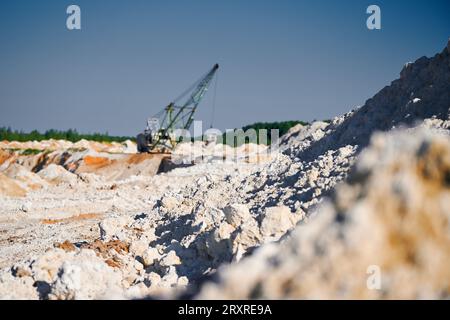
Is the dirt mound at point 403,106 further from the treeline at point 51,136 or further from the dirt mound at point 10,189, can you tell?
the treeline at point 51,136

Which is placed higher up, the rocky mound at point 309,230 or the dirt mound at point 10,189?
the rocky mound at point 309,230

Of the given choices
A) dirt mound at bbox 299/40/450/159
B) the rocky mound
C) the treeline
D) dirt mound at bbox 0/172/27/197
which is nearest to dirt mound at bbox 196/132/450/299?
the rocky mound

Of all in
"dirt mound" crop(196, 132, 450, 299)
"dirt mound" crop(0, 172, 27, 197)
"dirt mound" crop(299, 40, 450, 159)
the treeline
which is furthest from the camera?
the treeline

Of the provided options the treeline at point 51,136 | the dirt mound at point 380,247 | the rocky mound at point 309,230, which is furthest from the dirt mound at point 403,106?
the treeline at point 51,136

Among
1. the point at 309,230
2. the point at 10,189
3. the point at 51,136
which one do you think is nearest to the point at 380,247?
the point at 309,230

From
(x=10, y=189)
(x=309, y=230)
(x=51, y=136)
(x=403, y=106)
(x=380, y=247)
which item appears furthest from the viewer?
(x=51, y=136)

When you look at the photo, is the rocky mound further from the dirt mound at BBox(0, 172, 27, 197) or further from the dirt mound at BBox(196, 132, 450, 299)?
the dirt mound at BBox(0, 172, 27, 197)

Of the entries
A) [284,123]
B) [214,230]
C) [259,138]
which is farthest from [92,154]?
[284,123]

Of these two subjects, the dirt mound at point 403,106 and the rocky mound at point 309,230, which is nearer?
the rocky mound at point 309,230

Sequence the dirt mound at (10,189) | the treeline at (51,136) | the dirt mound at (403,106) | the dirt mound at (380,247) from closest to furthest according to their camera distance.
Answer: the dirt mound at (380,247)
the dirt mound at (403,106)
the dirt mound at (10,189)
the treeline at (51,136)

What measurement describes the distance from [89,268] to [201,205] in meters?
3.12

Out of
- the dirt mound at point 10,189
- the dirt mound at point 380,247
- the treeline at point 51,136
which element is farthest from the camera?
the treeline at point 51,136

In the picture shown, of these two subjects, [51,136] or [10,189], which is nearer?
[10,189]

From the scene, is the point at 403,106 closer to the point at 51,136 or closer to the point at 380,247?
the point at 380,247
